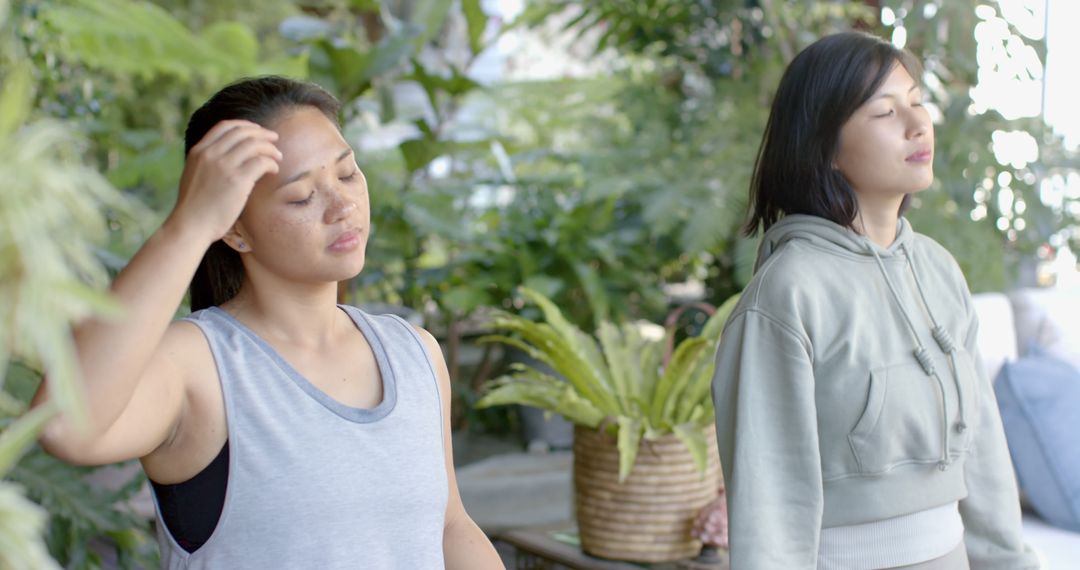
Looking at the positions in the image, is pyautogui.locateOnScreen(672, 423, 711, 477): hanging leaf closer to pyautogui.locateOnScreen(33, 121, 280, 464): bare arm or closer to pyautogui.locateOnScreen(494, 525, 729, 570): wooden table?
pyautogui.locateOnScreen(494, 525, 729, 570): wooden table

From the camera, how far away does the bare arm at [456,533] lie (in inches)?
49.1

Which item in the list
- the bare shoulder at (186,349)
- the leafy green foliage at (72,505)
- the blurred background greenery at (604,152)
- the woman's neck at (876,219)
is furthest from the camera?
the blurred background greenery at (604,152)

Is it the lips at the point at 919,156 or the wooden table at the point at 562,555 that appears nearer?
the lips at the point at 919,156

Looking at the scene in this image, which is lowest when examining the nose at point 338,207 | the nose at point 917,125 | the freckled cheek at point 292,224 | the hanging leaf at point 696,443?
the hanging leaf at point 696,443

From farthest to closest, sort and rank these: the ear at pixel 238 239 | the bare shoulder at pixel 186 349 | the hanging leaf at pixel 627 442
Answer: the hanging leaf at pixel 627 442
the ear at pixel 238 239
the bare shoulder at pixel 186 349

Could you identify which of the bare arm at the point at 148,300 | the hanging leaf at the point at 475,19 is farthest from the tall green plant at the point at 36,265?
the hanging leaf at the point at 475,19

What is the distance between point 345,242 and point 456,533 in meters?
0.39

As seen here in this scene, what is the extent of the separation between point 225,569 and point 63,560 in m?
1.02

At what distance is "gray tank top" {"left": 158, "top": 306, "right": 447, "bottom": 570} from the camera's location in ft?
3.40

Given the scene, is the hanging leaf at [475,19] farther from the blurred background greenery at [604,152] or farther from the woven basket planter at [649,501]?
the woven basket planter at [649,501]

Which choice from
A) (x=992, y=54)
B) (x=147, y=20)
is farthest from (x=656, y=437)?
(x=147, y=20)

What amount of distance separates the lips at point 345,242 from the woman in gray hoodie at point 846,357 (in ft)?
1.86

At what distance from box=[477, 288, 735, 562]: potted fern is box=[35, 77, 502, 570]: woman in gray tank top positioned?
0.82 metres

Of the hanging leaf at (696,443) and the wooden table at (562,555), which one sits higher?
the hanging leaf at (696,443)
